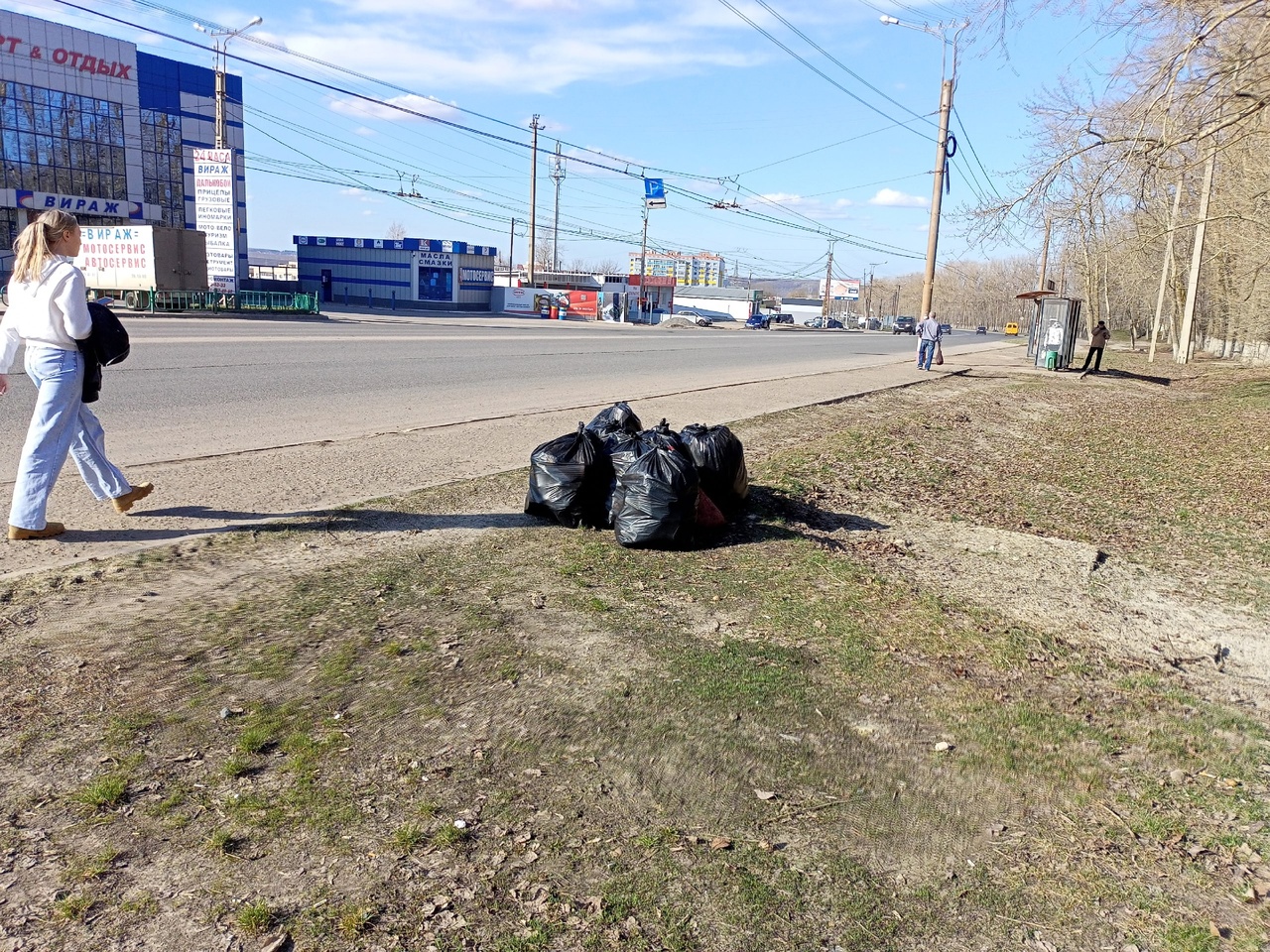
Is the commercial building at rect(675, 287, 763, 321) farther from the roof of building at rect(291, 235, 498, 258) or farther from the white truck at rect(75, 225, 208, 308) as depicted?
the white truck at rect(75, 225, 208, 308)

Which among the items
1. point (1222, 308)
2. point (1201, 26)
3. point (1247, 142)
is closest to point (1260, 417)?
point (1247, 142)

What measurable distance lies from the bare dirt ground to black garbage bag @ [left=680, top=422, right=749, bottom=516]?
33cm

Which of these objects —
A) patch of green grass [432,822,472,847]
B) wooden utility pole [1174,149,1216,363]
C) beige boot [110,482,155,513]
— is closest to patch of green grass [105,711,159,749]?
patch of green grass [432,822,472,847]

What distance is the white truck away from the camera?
1335 inches

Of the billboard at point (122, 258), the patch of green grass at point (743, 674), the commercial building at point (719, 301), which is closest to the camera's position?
the patch of green grass at point (743, 674)

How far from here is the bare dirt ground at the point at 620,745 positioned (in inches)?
101

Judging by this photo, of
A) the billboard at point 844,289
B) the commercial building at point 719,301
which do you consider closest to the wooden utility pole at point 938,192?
the commercial building at point 719,301

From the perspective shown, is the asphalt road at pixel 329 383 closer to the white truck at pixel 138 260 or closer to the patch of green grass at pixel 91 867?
the patch of green grass at pixel 91 867

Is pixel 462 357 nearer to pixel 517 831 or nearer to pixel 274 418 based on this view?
pixel 274 418

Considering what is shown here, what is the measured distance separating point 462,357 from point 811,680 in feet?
55.3

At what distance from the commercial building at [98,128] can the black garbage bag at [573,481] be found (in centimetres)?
4816

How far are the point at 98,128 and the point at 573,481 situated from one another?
197 feet

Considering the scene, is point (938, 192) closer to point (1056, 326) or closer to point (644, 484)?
point (1056, 326)

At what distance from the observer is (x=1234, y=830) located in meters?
3.18
